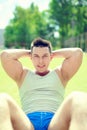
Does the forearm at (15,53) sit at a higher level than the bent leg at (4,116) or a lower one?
higher

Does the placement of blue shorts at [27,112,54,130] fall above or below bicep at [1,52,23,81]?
below

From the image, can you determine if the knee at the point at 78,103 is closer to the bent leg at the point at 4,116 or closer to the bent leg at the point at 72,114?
the bent leg at the point at 72,114

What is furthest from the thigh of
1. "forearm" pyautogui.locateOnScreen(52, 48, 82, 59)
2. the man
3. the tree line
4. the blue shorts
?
the tree line

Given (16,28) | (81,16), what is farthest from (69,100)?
(16,28)

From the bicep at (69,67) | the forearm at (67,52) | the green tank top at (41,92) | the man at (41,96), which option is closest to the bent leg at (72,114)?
the man at (41,96)

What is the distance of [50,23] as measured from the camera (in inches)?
1799

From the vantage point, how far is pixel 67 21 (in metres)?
40.5

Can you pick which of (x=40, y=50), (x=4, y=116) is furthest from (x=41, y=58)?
(x=4, y=116)

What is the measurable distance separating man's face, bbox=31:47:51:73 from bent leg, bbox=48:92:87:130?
2.64 ft

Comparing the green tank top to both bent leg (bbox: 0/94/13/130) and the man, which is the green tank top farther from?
bent leg (bbox: 0/94/13/130)

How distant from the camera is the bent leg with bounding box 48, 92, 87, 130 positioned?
301cm

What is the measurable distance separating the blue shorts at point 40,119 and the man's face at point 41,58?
0.61 metres

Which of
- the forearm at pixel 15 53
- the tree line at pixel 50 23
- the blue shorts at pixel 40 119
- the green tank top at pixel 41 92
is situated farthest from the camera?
the tree line at pixel 50 23

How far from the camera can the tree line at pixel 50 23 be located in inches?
1559
